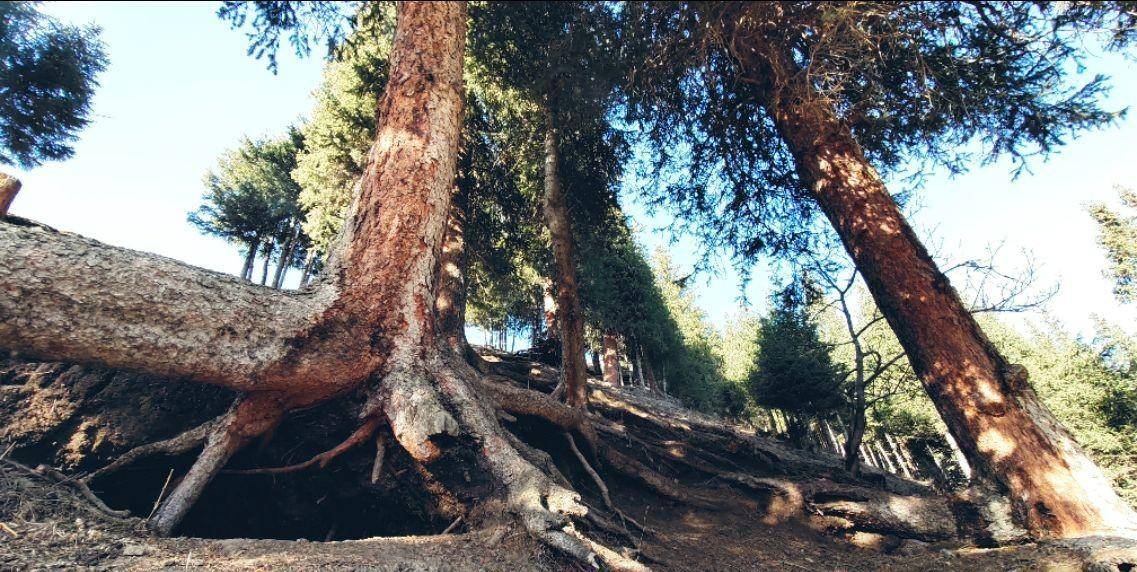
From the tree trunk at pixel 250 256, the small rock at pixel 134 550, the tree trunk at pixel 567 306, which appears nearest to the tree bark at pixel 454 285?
the tree trunk at pixel 567 306

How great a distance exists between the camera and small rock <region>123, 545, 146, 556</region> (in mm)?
1760

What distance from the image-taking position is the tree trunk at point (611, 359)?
20.6 metres

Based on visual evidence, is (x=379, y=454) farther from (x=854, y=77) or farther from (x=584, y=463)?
(x=854, y=77)

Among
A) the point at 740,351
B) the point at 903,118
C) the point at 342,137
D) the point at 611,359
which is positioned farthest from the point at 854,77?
the point at 740,351

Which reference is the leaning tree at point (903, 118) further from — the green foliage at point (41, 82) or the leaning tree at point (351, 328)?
the green foliage at point (41, 82)

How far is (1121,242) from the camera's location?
24172 mm

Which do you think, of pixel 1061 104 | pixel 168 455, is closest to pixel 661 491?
pixel 168 455

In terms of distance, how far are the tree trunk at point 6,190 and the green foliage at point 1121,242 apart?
133ft

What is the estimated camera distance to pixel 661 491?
5.44 m

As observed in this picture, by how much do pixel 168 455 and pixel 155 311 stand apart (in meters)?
1.51

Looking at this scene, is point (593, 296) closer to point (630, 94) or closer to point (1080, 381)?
point (630, 94)

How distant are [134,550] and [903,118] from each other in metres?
9.11

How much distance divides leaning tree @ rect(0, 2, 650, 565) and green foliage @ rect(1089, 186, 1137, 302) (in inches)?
1502

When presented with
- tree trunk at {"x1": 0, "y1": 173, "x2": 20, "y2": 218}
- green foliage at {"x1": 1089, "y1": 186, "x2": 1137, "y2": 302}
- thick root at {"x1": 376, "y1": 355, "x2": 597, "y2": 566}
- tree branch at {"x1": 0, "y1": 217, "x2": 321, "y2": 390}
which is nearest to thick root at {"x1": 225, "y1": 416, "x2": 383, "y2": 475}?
thick root at {"x1": 376, "y1": 355, "x2": 597, "y2": 566}
